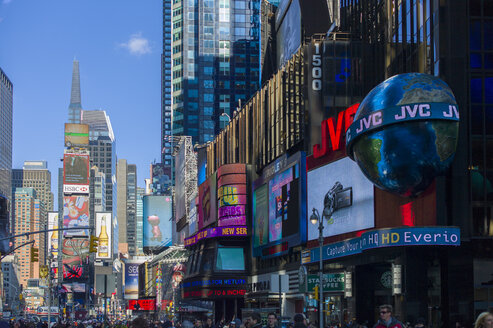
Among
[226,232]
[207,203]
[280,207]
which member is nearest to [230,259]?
[226,232]

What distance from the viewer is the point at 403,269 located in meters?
43.5

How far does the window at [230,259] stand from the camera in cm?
8400

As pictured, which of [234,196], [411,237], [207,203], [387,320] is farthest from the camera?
[207,203]

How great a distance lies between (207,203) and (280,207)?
2435cm

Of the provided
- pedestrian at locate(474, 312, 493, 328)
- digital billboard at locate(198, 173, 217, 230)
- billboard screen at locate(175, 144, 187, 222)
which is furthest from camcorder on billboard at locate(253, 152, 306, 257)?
pedestrian at locate(474, 312, 493, 328)

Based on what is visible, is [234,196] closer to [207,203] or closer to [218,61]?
[207,203]

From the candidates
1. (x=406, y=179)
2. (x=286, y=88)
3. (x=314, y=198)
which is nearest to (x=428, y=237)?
(x=406, y=179)

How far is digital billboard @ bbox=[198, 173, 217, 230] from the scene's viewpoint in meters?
89.3

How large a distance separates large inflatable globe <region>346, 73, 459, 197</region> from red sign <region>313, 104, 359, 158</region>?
9.53 meters

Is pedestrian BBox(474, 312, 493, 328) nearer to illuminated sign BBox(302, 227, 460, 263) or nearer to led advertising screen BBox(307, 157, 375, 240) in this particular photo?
illuminated sign BBox(302, 227, 460, 263)

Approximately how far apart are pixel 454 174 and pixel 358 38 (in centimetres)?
2679

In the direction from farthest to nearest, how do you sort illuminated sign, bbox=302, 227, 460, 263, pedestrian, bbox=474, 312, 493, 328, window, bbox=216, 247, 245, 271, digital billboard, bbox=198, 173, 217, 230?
digital billboard, bbox=198, 173, 217, 230, window, bbox=216, 247, 245, 271, illuminated sign, bbox=302, 227, 460, 263, pedestrian, bbox=474, 312, 493, 328

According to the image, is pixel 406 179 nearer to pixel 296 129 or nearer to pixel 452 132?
pixel 452 132

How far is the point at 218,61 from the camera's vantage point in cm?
19475
